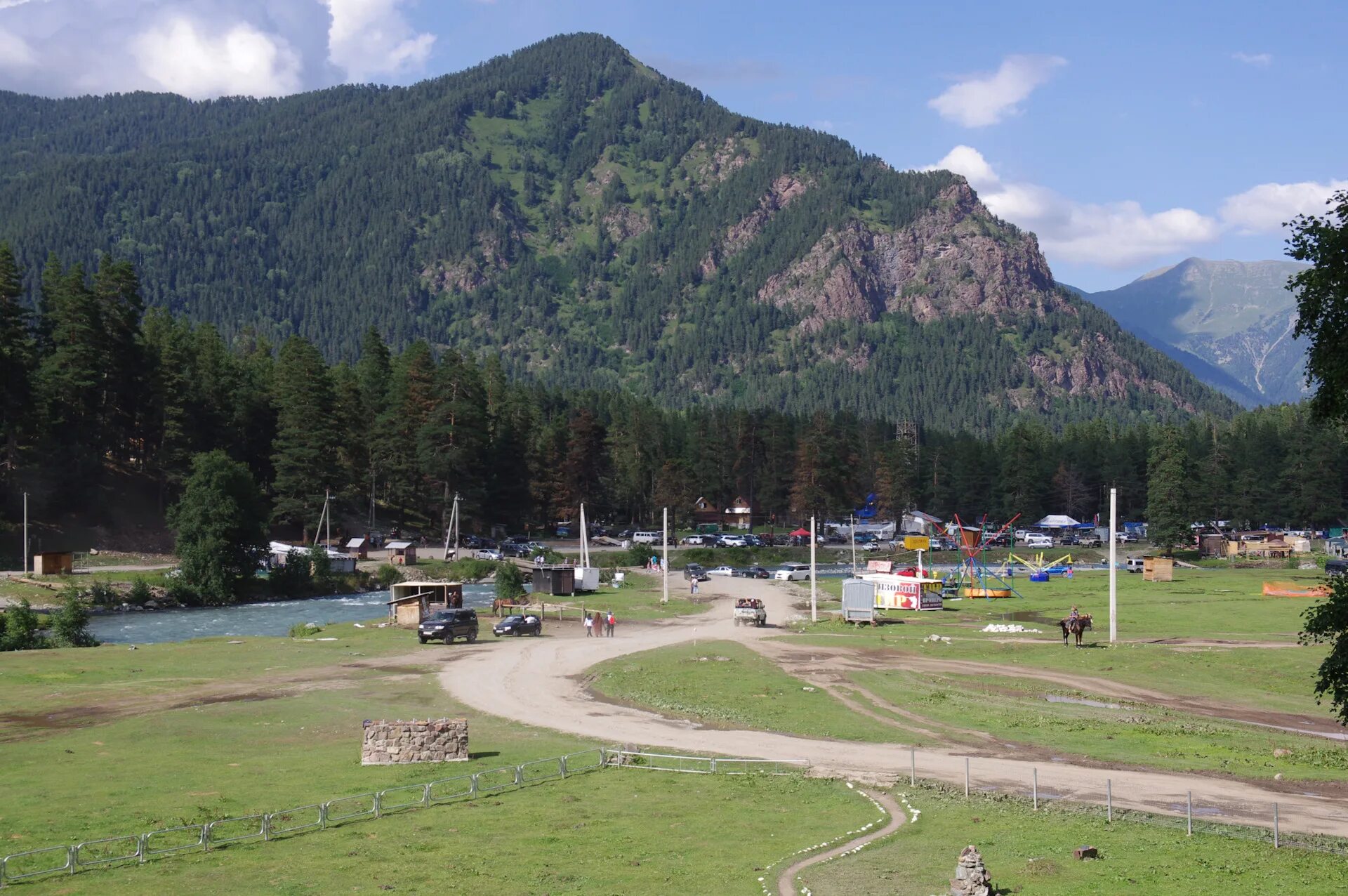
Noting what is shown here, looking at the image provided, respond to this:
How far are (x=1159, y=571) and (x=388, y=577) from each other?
77054mm

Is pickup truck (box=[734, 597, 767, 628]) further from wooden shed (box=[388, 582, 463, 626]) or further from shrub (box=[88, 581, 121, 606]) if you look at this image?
shrub (box=[88, 581, 121, 606])

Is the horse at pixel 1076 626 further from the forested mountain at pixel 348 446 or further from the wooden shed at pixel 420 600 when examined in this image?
the wooden shed at pixel 420 600

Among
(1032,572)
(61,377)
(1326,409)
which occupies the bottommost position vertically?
(1032,572)

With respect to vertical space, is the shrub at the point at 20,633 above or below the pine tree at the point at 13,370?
below

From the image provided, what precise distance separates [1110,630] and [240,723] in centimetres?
4740

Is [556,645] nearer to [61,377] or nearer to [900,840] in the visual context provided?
[900,840]

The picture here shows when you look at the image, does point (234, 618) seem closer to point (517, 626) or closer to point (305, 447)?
point (517, 626)


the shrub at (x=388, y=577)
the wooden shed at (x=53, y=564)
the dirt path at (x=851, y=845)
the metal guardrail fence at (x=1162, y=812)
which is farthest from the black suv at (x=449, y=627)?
the shrub at (x=388, y=577)

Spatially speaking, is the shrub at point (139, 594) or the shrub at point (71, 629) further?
the shrub at point (139, 594)

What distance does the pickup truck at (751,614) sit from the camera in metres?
82.9

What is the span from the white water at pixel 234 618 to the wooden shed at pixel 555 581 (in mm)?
4431

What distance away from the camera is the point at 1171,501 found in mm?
152250

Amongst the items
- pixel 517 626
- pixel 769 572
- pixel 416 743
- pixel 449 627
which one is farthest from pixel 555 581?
pixel 416 743

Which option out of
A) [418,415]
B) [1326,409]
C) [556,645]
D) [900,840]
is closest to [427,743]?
[900,840]
